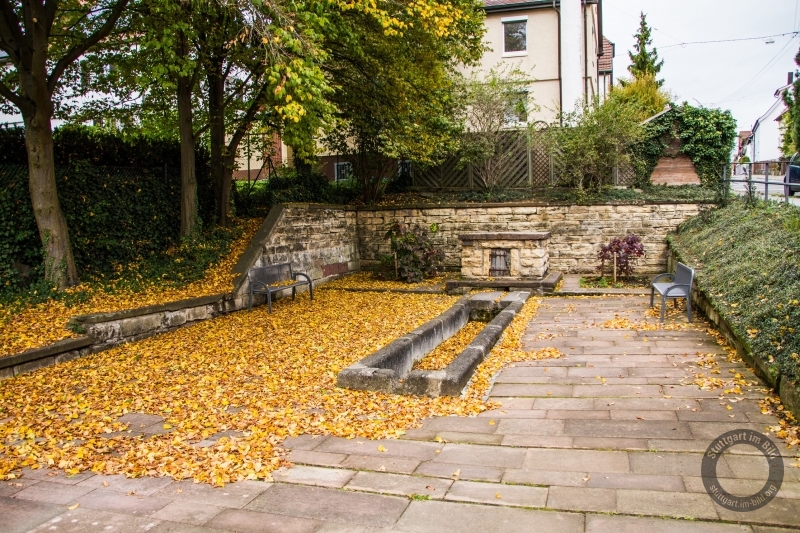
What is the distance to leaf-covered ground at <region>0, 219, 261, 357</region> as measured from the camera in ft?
23.2

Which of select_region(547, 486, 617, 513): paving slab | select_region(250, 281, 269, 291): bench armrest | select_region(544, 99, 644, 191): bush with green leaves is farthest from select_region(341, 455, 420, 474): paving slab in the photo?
select_region(544, 99, 644, 191): bush with green leaves

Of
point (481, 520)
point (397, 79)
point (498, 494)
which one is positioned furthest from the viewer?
point (397, 79)

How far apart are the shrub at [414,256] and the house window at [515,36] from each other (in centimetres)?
1146

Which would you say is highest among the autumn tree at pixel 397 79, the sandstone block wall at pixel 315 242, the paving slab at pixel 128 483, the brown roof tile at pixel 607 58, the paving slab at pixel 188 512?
the brown roof tile at pixel 607 58

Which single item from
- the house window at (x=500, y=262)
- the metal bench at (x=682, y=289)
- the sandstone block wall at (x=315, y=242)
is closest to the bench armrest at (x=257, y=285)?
the sandstone block wall at (x=315, y=242)

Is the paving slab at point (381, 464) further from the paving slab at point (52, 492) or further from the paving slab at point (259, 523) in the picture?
the paving slab at point (52, 492)

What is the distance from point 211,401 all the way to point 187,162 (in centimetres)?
650

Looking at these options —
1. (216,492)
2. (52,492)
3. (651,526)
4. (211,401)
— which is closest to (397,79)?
(211,401)

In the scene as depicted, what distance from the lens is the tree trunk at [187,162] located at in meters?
10.4

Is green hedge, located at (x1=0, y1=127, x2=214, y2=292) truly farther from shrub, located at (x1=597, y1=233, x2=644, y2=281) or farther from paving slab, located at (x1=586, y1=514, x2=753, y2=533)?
shrub, located at (x1=597, y1=233, x2=644, y2=281)

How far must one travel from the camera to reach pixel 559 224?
1462 centimetres

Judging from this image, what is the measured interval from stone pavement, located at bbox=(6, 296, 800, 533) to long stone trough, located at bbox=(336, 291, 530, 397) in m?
0.62

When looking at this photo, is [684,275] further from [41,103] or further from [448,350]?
[41,103]

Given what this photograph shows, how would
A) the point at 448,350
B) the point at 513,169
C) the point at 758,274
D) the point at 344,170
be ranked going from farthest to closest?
1. the point at 344,170
2. the point at 513,169
3. the point at 448,350
4. the point at 758,274
